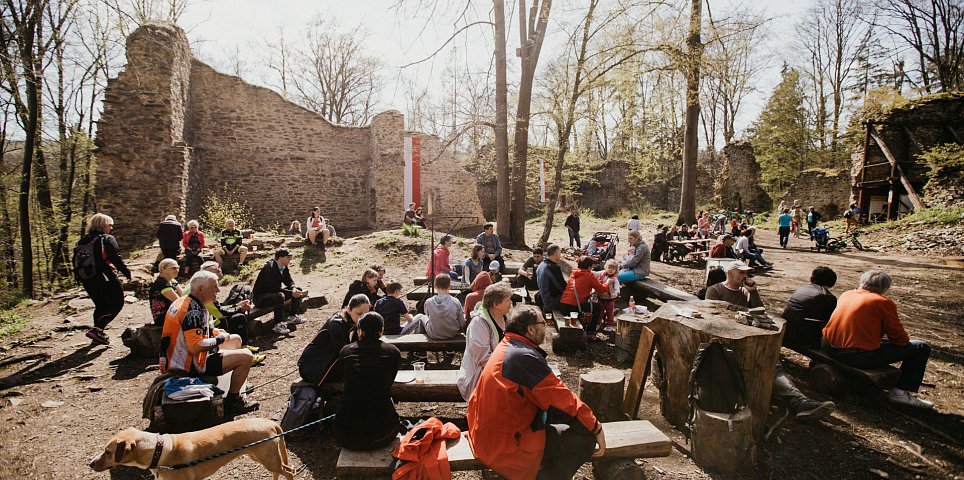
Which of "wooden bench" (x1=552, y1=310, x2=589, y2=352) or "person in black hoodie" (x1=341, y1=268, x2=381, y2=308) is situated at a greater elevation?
"person in black hoodie" (x1=341, y1=268, x2=381, y2=308)

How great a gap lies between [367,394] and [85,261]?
5018mm

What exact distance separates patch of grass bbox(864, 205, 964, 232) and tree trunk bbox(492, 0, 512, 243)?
12.6m

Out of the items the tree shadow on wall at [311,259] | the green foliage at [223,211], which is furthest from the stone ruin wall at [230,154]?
→ the tree shadow on wall at [311,259]

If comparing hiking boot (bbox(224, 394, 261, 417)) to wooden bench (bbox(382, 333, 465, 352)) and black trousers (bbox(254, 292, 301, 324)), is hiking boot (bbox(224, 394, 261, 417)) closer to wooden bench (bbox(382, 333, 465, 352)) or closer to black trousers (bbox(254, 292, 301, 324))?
wooden bench (bbox(382, 333, 465, 352))

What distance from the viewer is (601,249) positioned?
1004 cm

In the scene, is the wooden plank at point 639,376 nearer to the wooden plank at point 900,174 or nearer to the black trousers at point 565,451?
the black trousers at point 565,451

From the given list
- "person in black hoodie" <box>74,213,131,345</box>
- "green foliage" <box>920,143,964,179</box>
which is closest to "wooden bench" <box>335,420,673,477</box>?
"person in black hoodie" <box>74,213,131,345</box>

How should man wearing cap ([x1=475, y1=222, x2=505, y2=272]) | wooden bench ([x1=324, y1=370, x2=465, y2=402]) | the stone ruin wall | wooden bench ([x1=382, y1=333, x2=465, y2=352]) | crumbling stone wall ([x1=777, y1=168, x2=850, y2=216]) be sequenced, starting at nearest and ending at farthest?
wooden bench ([x1=324, y1=370, x2=465, y2=402])
wooden bench ([x1=382, y1=333, x2=465, y2=352])
man wearing cap ([x1=475, y1=222, x2=505, y2=272])
the stone ruin wall
crumbling stone wall ([x1=777, y1=168, x2=850, y2=216])

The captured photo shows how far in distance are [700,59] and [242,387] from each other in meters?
12.9

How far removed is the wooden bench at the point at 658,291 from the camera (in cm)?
631

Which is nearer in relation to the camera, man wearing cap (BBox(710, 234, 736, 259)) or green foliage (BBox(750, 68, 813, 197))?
man wearing cap (BBox(710, 234, 736, 259))

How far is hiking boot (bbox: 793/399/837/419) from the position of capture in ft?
11.3

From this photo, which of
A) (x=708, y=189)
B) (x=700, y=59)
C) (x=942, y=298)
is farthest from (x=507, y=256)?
(x=708, y=189)

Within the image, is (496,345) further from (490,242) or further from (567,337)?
(490,242)
